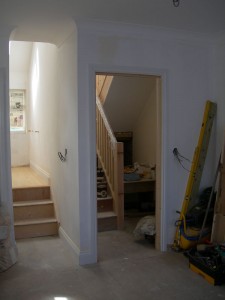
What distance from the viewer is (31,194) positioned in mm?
4586

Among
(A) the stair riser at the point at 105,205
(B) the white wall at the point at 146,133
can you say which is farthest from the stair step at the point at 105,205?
(B) the white wall at the point at 146,133

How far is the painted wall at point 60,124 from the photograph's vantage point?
3393 mm

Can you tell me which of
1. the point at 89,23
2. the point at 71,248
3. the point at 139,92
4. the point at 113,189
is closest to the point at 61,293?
the point at 71,248

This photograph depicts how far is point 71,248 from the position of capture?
3584 millimetres

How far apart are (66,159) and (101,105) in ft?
5.67

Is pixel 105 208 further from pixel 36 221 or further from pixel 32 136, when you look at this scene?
pixel 32 136

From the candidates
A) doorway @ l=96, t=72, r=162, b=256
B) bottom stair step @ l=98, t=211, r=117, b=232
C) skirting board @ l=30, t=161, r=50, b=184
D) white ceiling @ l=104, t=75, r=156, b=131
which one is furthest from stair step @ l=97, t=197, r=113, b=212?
white ceiling @ l=104, t=75, r=156, b=131

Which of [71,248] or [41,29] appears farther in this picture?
[71,248]

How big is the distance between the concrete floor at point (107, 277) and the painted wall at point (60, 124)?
1.08ft

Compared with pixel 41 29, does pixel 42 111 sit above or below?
below

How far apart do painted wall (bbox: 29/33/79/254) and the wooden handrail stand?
Result: 81cm

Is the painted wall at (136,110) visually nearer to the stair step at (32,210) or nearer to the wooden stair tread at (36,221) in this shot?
the stair step at (32,210)

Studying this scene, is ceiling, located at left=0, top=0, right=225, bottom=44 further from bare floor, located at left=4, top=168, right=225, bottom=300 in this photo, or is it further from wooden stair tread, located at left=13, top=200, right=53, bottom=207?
bare floor, located at left=4, top=168, right=225, bottom=300

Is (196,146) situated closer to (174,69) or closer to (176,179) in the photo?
(176,179)
